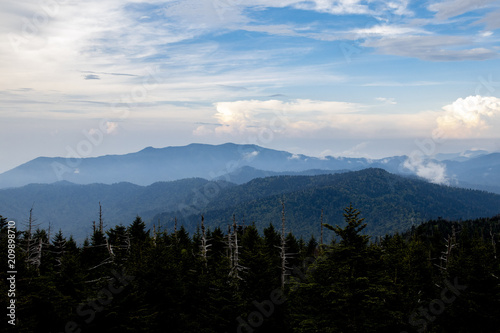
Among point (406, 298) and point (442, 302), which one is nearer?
point (406, 298)

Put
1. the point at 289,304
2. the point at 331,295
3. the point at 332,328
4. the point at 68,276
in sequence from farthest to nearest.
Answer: the point at 68,276
the point at 289,304
the point at 331,295
the point at 332,328

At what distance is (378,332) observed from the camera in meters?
18.7

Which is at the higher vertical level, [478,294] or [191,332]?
[478,294]

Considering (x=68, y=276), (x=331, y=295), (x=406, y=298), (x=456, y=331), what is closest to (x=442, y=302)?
(x=456, y=331)

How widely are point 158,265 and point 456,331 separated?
23.8m

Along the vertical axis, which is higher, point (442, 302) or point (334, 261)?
point (334, 261)

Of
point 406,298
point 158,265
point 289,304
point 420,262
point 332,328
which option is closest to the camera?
point 332,328

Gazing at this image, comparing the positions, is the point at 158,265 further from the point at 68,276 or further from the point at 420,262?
the point at 420,262

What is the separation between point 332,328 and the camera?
18500 millimetres

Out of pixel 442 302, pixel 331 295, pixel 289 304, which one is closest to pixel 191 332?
pixel 289 304

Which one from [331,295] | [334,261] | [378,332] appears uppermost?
[334,261]

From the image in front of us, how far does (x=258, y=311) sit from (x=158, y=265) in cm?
919

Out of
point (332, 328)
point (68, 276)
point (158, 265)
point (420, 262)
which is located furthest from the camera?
point (420, 262)

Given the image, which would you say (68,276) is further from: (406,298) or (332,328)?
(406,298)
